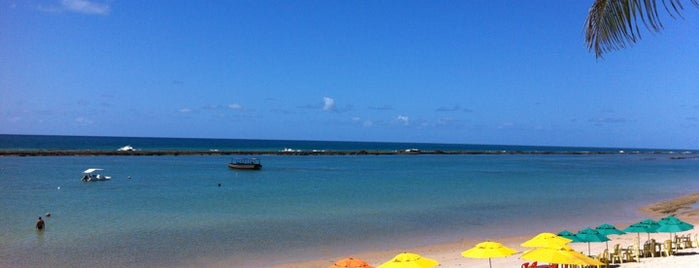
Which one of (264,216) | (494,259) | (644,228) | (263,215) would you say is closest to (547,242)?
(494,259)

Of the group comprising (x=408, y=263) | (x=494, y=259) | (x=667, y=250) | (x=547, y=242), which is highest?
(x=547, y=242)

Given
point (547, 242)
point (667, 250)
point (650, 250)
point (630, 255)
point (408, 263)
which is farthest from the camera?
point (667, 250)

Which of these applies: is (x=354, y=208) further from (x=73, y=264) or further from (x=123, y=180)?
(x=123, y=180)

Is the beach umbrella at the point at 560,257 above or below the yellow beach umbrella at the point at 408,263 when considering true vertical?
above

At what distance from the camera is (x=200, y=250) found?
17406 millimetres

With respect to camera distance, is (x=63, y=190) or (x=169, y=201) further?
(x=63, y=190)

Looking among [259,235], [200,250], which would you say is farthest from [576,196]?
[200,250]

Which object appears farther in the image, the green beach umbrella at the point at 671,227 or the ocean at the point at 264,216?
the ocean at the point at 264,216

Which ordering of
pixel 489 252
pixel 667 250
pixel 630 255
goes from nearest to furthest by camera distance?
pixel 489 252
pixel 630 255
pixel 667 250

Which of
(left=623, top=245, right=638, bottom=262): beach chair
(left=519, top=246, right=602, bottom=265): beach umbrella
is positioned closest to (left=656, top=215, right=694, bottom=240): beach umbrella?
(left=623, top=245, right=638, bottom=262): beach chair

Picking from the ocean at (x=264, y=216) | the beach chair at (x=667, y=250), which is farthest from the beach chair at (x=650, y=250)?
the ocean at (x=264, y=216)

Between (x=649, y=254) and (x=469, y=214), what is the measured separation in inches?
435

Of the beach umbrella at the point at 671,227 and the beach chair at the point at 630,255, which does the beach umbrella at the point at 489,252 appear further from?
the beach umbrella at the point at 671,227

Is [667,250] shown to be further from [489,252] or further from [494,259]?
[489,252]
